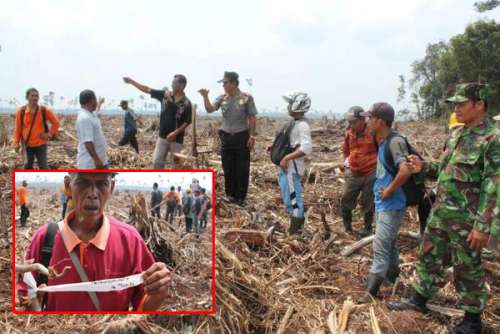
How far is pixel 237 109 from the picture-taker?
6258 millimetres

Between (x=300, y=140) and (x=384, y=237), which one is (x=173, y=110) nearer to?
(x=300, y=140)

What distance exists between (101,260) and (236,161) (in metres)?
4.77

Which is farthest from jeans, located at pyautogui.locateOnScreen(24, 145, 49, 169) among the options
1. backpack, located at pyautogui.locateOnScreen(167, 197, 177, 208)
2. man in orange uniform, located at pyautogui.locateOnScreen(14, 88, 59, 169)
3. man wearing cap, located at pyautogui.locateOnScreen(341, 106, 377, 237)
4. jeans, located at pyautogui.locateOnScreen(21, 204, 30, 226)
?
backpack, located at pyautogui.locateOnScreen(167, 197, 177, 208)

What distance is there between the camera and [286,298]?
401 centimetres

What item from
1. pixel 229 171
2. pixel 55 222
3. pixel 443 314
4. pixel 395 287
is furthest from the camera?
pixel 229 171

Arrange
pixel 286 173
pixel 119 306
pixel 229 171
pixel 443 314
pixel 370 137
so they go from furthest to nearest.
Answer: pixel 229 171, pixel 370 137, pixel 286 173, pixel 443 314, pixel 119 306

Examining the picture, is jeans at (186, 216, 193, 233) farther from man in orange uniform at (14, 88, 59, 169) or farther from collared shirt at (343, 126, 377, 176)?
man in orange uniform at (14, 88, 59, 169)

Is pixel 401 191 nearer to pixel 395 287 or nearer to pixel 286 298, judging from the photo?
pixel 395 287

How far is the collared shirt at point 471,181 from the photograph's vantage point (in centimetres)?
322

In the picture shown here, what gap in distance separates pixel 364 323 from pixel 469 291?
0.77 m

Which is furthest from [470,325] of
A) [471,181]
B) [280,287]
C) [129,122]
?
[129,122]

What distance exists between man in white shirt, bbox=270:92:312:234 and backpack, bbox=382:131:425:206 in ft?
4.05

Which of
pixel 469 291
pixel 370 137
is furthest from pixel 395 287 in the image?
pixel 370 137

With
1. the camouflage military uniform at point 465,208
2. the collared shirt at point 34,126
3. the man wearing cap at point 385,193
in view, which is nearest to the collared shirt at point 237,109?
the collared shirt at point 34,126
